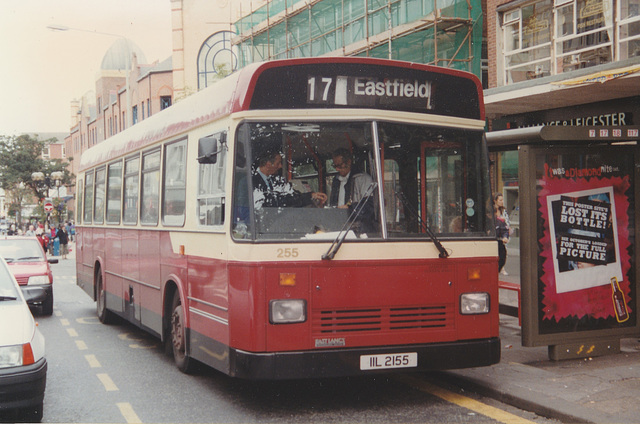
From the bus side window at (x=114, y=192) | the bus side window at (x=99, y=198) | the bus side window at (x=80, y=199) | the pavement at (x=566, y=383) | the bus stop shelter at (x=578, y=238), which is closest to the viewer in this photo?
the pavement at (x=566, y=383)

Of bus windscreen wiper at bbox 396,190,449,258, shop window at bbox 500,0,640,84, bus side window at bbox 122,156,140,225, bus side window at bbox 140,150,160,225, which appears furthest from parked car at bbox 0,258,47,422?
shop window at bbox 500,0,640,84

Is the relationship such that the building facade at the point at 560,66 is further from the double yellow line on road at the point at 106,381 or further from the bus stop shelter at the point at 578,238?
the double yellow line on road at the point at 106,381

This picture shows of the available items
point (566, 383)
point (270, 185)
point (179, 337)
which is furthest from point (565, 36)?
point (270, 185)

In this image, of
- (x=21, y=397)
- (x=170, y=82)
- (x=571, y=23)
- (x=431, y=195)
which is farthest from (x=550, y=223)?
(x=170, y=82)

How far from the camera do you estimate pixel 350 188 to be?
260 inches

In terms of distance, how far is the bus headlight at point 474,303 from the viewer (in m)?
6.82

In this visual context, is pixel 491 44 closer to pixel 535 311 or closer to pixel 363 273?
pixel 535 311

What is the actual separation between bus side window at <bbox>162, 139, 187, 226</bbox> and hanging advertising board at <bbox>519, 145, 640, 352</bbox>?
11.5ft

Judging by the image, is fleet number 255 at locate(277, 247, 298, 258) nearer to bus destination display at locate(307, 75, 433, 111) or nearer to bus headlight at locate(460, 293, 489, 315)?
bus destination display at locate(307, 75, 433, 111)

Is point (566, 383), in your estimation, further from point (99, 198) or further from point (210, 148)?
point (99, 198)

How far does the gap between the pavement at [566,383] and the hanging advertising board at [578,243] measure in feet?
1.08

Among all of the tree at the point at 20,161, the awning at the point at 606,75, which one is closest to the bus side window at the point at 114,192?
the awning at the point at 606,75

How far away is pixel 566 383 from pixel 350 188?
105 inches

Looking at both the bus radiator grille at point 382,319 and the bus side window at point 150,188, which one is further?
the bus side window at point 150,188
